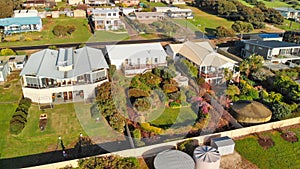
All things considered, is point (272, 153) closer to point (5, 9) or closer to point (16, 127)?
point (16, 127)

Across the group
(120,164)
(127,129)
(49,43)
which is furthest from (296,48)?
(49,43)

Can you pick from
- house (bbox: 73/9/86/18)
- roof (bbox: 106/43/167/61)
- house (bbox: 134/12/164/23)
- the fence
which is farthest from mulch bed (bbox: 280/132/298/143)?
house (bbox: 73/9/86/18)

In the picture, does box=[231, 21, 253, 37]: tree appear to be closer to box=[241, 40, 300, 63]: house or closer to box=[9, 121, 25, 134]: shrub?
box=[241, 40, 300, 63]: house

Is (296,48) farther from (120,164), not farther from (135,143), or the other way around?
(120,164)

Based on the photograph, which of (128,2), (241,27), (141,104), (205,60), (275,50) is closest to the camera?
(141,104)

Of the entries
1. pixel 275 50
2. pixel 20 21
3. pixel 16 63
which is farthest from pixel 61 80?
pixel 20 21
